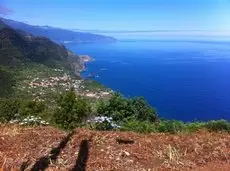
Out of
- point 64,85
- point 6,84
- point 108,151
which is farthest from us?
point 64,85

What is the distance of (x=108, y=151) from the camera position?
19.4ft

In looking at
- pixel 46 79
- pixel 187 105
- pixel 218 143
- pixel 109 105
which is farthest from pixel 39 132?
pixel 46 79

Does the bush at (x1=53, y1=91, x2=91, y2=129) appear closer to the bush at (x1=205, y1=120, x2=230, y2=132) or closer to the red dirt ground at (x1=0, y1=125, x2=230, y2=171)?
the bush at (x1=205, y1=120, x2=230, y2=132)

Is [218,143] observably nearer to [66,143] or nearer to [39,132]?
[66,143]

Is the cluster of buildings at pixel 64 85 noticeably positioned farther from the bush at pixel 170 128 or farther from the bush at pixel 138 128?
the bush at pixel 138 128

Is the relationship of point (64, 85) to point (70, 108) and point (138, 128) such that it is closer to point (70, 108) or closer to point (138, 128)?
point (70, 108)

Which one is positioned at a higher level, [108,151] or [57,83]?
[108,151]

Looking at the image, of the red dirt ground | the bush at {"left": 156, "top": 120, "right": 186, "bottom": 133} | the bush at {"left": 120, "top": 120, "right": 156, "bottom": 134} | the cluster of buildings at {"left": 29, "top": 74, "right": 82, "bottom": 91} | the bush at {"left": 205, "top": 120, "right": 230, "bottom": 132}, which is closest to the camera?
the red dirt ground

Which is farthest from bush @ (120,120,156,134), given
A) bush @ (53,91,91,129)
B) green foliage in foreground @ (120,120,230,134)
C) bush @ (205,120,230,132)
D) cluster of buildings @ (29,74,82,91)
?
cluster of buildings @ (29,74,82,91)

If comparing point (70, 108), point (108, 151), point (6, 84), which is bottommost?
point (6, 84)

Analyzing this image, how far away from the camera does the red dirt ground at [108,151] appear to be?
17.9 ft

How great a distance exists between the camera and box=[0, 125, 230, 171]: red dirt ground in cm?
546

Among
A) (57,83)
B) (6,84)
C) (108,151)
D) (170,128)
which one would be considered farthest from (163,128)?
(57,83)

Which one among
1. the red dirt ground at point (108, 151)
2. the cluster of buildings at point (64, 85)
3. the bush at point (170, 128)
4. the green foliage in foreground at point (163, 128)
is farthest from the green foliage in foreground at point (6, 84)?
the red dirt ground at point (108, 151)
